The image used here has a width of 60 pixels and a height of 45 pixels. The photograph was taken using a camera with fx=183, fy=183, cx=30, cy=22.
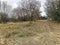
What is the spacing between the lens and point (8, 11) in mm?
30750

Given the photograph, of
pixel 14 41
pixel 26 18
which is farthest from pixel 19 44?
pixel 26 18

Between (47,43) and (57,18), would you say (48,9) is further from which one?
(47,43)

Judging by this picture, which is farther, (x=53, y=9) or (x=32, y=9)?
(x=32, y=9)

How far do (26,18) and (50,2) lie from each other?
622 centimetres

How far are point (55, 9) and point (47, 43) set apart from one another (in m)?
9.24

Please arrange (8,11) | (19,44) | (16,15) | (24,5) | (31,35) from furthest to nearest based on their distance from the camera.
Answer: (8,11) < (16,15) < (24,5) < (31,35) < (19,44)

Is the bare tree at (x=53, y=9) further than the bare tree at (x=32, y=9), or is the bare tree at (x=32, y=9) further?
the bare tree at (x=32, y=9)

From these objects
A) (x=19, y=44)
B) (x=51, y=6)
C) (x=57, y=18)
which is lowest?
(x=19, y=44)

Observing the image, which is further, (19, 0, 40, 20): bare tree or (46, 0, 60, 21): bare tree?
(19, 0, 40, 20): bare tree

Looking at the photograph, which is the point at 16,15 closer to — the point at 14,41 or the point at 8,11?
the point at 8,11

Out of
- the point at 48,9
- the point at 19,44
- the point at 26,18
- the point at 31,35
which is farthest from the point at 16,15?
the point at 19,44

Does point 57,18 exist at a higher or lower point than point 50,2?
lower

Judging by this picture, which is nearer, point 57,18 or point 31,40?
point 31,40

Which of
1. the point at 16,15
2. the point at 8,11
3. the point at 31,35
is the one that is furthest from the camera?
the point at 8,11
